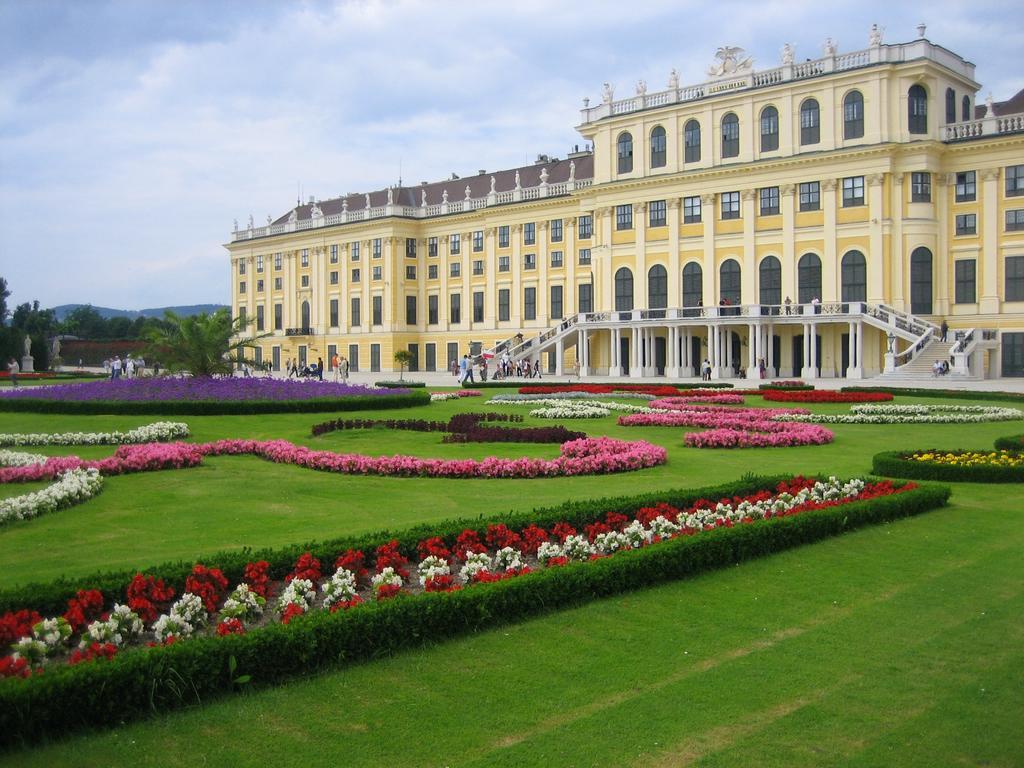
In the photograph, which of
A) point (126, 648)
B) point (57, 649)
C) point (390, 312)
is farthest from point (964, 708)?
point (390, 312)

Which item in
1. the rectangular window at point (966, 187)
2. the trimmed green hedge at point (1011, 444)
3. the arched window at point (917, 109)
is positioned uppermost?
the arched window at point (917, 109)

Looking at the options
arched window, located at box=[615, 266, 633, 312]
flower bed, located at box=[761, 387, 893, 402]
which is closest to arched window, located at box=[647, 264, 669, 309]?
arched window, located at box=[615, 266, 633, 312]

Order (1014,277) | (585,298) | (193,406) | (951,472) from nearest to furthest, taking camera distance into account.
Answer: (951,472) → (193,406) → (1014,277) → (585,298)

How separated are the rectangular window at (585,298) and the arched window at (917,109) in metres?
23.6

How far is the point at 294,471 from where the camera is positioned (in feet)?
53.1

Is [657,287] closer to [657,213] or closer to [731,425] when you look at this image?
[657,213]

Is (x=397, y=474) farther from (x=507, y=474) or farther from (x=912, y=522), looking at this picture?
(x=912, y=522)

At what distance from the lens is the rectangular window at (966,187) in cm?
5162

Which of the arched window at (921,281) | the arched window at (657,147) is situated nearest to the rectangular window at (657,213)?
the arched window at (657,147)

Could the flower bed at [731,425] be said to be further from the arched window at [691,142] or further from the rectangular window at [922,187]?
the arched window at [691,142]

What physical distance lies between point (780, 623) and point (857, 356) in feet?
150

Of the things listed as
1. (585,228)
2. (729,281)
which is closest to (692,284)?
(729,281)

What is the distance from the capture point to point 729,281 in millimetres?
58938

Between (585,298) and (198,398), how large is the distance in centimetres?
4454
